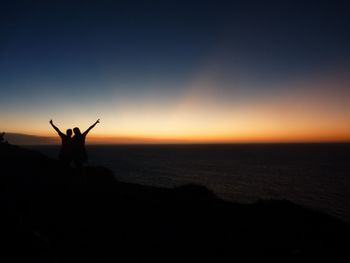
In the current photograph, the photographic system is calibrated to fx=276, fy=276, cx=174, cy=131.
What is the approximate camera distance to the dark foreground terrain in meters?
6.23

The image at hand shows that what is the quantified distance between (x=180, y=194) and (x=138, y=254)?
7077 millimetres

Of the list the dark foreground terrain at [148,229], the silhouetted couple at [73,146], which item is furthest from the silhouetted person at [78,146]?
the dark foreground terrain at [148,229]

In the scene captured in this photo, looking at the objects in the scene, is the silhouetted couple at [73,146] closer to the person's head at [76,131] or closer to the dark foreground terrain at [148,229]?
the person's head at [76,131]

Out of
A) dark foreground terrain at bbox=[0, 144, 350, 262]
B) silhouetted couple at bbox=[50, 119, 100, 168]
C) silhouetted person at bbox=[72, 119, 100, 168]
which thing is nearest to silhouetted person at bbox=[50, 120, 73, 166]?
silhouetted couple at bbox=[50, 119, 100, 168]

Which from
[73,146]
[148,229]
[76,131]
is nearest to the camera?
[148,229]

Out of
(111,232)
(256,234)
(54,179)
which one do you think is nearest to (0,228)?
(111,232)

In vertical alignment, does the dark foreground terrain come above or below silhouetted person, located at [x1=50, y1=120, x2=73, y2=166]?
below

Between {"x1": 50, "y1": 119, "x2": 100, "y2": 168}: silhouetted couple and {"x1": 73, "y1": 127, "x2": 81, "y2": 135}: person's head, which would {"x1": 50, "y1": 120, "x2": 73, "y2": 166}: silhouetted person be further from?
{"x1": 73, "y1": 127, "x2": 81, "y2": 135}: person's head

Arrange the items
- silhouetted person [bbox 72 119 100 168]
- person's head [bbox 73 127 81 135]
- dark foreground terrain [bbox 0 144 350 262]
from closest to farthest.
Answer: dark foreground terrain [bbox 0 144 350 262] → person's head [bbox 73 127 81 135] → silhouetted person [bbox 72 119 100 168]

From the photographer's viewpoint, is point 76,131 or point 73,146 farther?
point 73,146

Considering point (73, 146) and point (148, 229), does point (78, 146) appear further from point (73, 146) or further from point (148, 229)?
point (148, 229)

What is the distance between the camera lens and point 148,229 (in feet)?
26.8

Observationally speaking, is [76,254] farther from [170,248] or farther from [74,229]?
[170,248]

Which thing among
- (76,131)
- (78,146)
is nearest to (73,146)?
(78,146)
